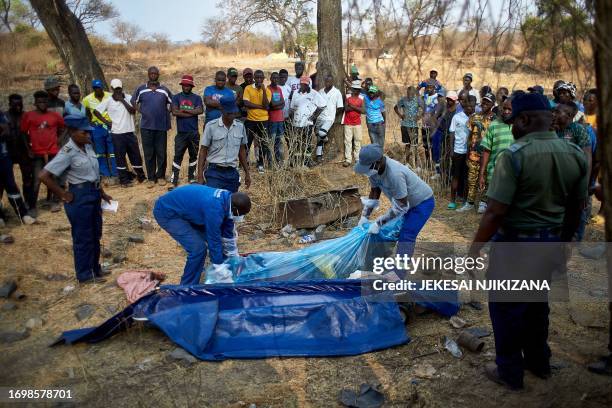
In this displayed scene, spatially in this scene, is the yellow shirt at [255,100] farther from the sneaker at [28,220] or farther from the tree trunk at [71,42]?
the tree trunk at [71,42]

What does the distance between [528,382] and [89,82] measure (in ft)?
30.4

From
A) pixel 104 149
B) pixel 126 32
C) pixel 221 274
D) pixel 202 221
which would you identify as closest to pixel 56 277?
pixel 202 221

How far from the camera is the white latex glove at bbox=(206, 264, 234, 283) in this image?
4.06 meters

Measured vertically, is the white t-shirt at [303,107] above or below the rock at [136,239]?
above

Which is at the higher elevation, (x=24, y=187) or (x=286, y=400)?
(x=24, y=187)

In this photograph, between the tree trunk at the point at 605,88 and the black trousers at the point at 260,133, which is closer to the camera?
the tree trunk at the point at 605,88

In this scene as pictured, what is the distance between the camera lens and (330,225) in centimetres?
638

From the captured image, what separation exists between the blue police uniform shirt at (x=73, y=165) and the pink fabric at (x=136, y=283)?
0.94 meters

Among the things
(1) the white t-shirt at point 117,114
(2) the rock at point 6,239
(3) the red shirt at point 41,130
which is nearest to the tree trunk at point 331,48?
(1) the white t-shirt at point 117,114

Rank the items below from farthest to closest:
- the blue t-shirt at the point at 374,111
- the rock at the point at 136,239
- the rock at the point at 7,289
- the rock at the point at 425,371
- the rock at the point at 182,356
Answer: the blue t-shirt at the point at 374,111 < the rock at the point at 136,239 < the rock at the point at 7,289 < the rock at the point at 182,356 < the rock at the point at 425,371

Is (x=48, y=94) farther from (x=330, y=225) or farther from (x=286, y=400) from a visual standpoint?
→ (x=286, y=400)

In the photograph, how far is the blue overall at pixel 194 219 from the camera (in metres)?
4.07

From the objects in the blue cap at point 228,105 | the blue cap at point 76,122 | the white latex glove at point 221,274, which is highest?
the blue cap at point 228,105

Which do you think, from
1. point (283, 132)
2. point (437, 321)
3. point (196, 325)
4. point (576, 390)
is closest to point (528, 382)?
point (576, 390)
